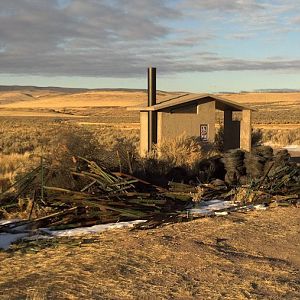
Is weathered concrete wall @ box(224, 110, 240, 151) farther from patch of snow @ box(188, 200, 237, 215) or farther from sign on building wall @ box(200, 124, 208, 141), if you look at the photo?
patch of snow @ box(188, 200, 237, 215)

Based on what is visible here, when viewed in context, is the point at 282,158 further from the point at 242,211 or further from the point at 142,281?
the point at 142,281

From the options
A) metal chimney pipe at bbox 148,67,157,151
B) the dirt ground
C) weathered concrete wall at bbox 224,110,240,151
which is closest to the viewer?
the dirt ground

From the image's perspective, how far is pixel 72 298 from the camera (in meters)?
6.61

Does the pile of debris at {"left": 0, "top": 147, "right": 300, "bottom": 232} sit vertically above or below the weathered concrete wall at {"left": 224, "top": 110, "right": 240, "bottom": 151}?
below

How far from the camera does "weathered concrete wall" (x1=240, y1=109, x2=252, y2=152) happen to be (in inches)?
993

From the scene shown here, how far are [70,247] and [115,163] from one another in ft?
22.4

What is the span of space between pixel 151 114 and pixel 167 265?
47.2 feet

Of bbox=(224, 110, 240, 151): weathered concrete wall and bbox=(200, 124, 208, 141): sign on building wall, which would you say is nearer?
bbox=(200, 124, 208, 141): sign on building wall

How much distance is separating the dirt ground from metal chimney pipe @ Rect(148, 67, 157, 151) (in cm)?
1126

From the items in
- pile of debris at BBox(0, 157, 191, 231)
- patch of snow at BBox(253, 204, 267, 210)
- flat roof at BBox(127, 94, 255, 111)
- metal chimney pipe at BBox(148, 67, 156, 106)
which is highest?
metal chimney pipe at BBox(148, 67, 156, 106)

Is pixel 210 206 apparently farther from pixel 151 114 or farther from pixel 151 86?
pixel 151 86

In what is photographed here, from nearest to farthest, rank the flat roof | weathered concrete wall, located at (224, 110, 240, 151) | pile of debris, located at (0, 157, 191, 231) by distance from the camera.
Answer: pile of debris, located at (0, 157, 191, 231) < the flat roof < weathered concrete wall, located at (224, 110, 240, 151)

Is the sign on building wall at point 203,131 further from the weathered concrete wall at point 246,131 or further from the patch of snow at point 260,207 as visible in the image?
the patch of snow at point 260,207

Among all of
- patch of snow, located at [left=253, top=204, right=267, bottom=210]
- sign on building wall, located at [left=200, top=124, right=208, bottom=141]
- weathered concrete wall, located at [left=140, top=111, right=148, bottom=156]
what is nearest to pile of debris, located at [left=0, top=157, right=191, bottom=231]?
patch of snow, located at [left=253, top=204, right=267, bottom=210]
